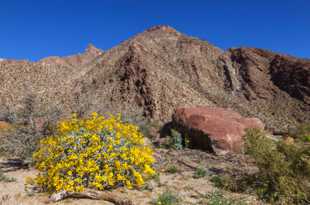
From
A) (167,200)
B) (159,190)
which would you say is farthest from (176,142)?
(167,200)

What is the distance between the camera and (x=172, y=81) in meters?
25.7

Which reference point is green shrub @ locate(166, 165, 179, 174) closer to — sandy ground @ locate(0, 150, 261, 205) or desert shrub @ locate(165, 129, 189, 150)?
sandy ground @ locate(0, 150, 261, 205)

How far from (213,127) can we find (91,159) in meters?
7.43

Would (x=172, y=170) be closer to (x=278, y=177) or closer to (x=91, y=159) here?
(x=278, y=177)

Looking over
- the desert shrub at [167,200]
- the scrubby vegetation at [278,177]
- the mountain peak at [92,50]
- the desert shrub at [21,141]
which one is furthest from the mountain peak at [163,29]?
the desert shrub at [167,200]

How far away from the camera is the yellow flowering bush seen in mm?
4281

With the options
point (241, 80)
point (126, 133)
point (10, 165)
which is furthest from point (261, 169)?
point (241, 80)

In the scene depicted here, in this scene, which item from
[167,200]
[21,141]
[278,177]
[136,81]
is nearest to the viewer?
[167,200]

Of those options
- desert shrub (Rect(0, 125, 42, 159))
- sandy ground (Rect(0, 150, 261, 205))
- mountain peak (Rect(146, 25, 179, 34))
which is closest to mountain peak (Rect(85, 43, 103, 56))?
mountain peak (Rect(146, 25, 179, 34))

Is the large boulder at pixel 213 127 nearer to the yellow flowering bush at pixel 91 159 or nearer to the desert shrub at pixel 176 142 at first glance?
the desert shrub at pixel 176 142

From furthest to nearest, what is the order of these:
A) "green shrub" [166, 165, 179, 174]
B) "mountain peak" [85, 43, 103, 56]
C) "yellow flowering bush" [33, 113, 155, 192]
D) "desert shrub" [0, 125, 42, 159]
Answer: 1. "mountain peak" [85, 43, 103, 56]
2. "desert shrub" [0, 125, 42, 159]
3. "green shrub" [166, 165, 179, 174]
4. "yellow flowering bush" [33, 113, 155, 192]

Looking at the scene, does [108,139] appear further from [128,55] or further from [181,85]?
[128,55]

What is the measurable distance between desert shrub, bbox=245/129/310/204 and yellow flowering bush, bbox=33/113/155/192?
2.33m

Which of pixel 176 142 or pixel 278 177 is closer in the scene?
pixel 278 177
